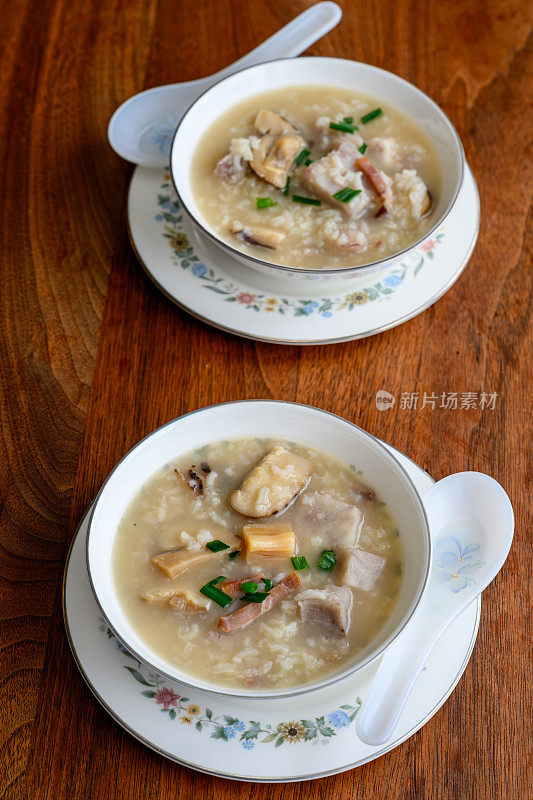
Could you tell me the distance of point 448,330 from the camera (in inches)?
77.8

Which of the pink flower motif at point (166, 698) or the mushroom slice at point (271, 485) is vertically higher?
the mushroom slice at point (271, 485)

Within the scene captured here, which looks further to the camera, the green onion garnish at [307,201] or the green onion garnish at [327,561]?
the green onion garnish at [307,201]

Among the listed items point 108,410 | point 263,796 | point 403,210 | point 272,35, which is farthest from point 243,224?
point 263,796

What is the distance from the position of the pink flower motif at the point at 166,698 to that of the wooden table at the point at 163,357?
0.10 metres

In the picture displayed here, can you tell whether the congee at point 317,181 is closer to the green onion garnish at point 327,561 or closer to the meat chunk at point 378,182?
the meat chunk at point 378,182

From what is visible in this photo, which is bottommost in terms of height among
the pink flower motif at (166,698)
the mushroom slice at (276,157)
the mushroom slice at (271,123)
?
the pink flower motif at (166,698)

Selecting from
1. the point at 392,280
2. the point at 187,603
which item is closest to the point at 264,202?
the point at 392,280

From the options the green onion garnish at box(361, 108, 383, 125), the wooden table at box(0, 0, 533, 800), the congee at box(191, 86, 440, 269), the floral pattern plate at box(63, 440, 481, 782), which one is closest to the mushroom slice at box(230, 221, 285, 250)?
the congee at box(191, 86, 440, 269)

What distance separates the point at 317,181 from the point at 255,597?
104 cm

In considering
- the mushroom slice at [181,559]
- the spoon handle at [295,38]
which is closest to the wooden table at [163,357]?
the spoon handle at [295,38]

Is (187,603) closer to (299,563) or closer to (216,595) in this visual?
(216,595)

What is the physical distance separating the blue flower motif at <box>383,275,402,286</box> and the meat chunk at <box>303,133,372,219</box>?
0.17 m

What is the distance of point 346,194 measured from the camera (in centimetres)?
193

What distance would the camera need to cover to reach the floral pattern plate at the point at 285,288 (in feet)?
6.22
